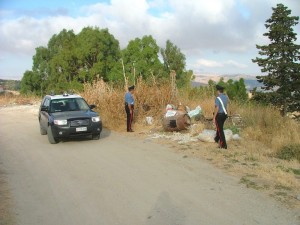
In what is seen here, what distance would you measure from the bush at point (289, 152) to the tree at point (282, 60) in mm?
12932

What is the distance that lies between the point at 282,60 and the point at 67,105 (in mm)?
14351

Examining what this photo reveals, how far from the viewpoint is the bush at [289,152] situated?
10318mm

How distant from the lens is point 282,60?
2372 cm

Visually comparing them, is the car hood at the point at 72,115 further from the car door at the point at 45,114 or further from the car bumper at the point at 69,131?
the car door at the point at 45,114

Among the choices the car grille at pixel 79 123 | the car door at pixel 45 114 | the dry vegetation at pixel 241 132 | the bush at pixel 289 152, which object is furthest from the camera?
the car door at pixel 45 114

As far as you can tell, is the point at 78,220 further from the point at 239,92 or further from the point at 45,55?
the point at 45,55

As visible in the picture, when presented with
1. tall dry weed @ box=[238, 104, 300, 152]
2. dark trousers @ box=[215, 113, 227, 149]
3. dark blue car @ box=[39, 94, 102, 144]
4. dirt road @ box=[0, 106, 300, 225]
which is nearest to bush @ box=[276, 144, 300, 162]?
tall dry weed @ box=[238, 104, 300, 152]

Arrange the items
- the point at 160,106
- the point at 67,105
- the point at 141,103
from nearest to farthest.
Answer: the point at 67,105
the point at 160,106
the point at 141,103

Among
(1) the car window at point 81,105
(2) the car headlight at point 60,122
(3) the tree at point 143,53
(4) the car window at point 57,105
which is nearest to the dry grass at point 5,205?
(2) the car headlight at point 60,122

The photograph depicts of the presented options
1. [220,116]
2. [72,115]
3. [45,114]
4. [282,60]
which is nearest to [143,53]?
[282,60]

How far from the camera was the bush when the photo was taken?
33.9 ft

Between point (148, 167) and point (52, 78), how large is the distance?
145ft

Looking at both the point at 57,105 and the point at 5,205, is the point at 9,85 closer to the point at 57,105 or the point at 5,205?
the point at 57,105

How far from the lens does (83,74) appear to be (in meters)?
46.9
